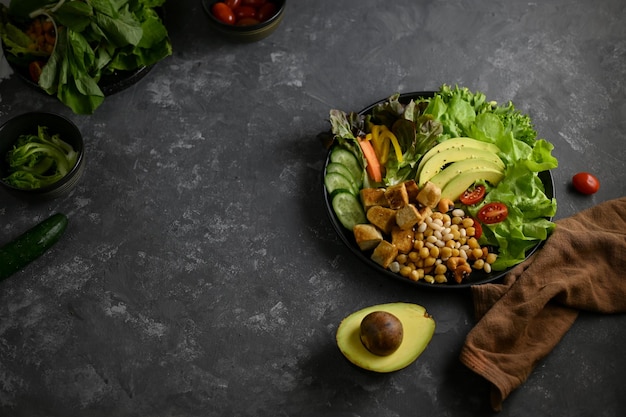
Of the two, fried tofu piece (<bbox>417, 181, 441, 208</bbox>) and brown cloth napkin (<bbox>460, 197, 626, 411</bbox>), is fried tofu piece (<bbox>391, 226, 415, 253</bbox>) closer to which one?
fried tofu piece (<bbox>417, 181, 441, 208</bbox>)

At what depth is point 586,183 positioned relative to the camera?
11.0ft

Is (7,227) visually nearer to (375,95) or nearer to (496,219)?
(375,95)

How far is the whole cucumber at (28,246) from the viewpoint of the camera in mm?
3131

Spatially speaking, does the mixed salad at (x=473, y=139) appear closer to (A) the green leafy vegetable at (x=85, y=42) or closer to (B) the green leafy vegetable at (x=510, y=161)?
(B) the green leafy vegetable at (x=510, y=161)

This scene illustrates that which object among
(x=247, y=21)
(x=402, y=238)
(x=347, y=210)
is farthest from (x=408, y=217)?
(x=247, y=21)

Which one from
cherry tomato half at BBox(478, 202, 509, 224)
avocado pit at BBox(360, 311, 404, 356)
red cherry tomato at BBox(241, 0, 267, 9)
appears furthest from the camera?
red cherry tomato at BBox(241, 0, 267, 9)

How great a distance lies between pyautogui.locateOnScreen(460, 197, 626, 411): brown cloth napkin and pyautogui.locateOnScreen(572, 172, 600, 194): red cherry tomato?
0.22 meters

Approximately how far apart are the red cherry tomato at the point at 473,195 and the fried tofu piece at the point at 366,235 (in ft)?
1.55

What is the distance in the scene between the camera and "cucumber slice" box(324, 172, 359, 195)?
324 cm

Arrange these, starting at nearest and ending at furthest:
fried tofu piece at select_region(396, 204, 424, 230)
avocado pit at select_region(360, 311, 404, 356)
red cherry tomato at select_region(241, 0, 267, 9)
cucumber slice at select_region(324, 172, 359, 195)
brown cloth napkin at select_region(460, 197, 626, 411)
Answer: avocado pit at select_region(360, 311, 404, 356)
brown cloth napkin at select_region(460, 197, 626, 411)
fried tofu piece at select_region(396, 204, 424, 230)
cucumber slice at select_region(324, 172, 359, 195)
red cherry tomato at select_region(241, 0, 267, 9)

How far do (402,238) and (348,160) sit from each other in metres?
0.52

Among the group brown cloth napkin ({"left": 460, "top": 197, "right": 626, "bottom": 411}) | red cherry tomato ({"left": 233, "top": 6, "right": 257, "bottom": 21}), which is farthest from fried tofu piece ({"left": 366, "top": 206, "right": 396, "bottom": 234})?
red cherry tomato ({"left": 233, "top": 6, "right": 257, "bottom": 21})

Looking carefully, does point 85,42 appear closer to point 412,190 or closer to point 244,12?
point 244,12

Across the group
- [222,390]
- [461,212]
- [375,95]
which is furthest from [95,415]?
[375,95]
